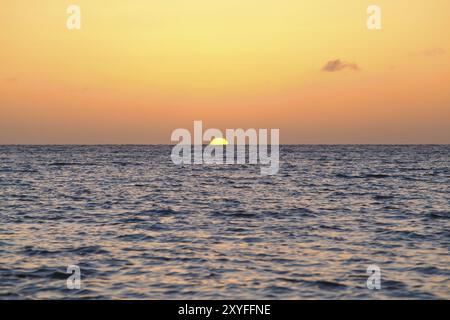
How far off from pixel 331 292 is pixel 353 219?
13470mm

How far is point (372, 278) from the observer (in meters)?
15.4

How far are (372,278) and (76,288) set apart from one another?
8.35 m

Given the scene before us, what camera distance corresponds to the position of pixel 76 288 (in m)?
14.4

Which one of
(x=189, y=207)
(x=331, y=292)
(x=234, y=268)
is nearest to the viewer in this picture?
(x=331, y=292)

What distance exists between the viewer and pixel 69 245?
65.5 ft

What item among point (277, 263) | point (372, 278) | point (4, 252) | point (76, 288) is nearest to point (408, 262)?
point (372, 278)

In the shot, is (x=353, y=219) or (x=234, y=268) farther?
(x=353, y=219)

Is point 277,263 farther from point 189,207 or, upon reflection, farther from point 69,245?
point 189,207
